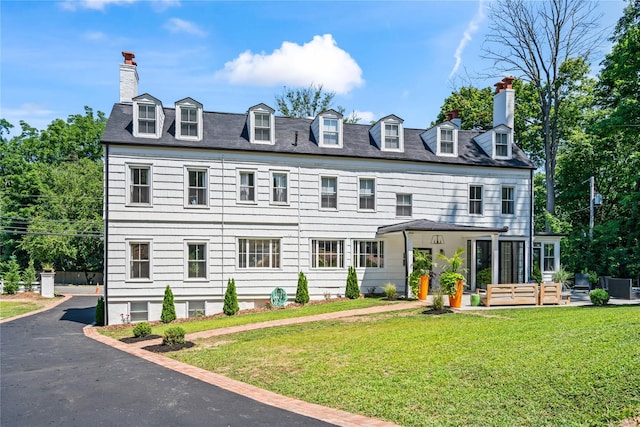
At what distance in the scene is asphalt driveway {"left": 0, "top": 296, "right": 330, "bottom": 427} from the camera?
262 inches

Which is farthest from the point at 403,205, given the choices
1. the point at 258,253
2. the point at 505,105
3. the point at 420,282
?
the point at 505,105

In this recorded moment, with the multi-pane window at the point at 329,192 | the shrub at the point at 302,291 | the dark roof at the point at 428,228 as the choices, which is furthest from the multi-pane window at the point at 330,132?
the shrub at the point at 302,291

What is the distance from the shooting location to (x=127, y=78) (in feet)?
65.4

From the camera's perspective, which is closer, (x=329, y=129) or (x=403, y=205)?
(x=329, y=129)

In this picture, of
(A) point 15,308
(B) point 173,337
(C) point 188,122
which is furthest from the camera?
(A) point 15,308

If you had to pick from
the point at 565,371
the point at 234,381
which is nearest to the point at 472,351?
the point at 565,371

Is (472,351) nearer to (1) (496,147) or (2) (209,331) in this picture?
(2) (209,331)

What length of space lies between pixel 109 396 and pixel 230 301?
1018cm

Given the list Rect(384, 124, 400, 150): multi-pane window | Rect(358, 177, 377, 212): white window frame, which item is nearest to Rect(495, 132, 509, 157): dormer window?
Rect(384, 124, 400, 150): multi-pane window

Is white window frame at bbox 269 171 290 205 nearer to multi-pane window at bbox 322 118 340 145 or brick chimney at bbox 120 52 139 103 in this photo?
multi-pane window at bbox 322 118 340 145

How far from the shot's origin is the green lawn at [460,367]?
631cm

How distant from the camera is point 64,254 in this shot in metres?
37.1

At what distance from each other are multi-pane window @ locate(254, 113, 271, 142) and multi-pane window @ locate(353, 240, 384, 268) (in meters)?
6.32

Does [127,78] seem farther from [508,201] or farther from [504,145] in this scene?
[508,201]
